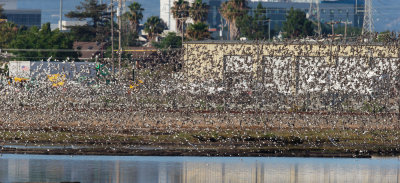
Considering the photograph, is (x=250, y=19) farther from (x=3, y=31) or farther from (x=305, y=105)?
(x=305, y=105)

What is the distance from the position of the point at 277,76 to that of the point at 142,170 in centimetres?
1918

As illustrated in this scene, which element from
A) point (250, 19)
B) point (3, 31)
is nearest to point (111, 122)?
point (3, 31)

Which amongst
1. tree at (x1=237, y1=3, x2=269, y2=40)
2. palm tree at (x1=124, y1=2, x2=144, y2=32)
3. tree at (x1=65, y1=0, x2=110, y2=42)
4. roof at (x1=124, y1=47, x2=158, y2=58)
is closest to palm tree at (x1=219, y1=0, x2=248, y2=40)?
tree at (x1=237, y1=3, x2=269, y2=40)

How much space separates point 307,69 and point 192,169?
18.5 meters

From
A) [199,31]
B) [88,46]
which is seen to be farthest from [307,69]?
[88,46]

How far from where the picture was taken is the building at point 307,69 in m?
39.7

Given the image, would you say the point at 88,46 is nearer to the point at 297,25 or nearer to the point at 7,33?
the point at 7,33

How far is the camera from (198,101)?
41.2 m

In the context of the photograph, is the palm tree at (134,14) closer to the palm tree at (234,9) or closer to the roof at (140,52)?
the palm tree at (234,9)

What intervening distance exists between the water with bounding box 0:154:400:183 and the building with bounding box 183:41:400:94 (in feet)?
45.2

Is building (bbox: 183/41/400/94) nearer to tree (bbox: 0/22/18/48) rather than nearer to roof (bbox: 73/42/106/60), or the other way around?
tree (bbox: 0/22/18/48)

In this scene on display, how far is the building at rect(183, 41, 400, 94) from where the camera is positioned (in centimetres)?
3969

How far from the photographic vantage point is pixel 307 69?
132 feet

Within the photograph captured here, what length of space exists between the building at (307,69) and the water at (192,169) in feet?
45.2
